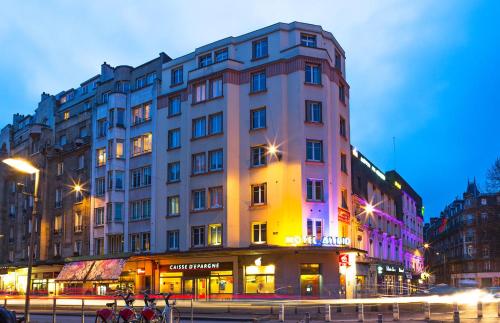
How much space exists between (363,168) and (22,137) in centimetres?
4173

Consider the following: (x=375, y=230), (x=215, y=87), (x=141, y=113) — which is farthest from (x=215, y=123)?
(x=375, y=230)

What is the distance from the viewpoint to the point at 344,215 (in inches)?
1858

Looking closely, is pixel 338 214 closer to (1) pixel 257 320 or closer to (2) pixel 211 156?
(2) pixel 211 156

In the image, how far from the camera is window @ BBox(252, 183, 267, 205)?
152 ft

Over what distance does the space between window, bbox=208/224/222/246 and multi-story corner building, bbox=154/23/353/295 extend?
78 mm

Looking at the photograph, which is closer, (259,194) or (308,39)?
(259,194)

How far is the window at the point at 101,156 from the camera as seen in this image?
192 feet

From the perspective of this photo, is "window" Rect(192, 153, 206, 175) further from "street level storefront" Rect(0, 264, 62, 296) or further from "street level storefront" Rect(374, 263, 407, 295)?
"street level storefront" Rect(0, 264, 62, 296)

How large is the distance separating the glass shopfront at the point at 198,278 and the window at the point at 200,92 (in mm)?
13514

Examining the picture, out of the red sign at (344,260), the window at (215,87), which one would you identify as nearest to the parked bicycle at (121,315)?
the red sign at (344,260)

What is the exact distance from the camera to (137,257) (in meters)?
52.2

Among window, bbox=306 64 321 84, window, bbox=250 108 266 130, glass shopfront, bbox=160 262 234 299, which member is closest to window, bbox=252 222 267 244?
glass shopfront, bbox=160 262 234 299

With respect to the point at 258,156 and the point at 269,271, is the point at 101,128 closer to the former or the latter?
the point at 258,156

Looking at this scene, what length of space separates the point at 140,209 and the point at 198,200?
732cm
